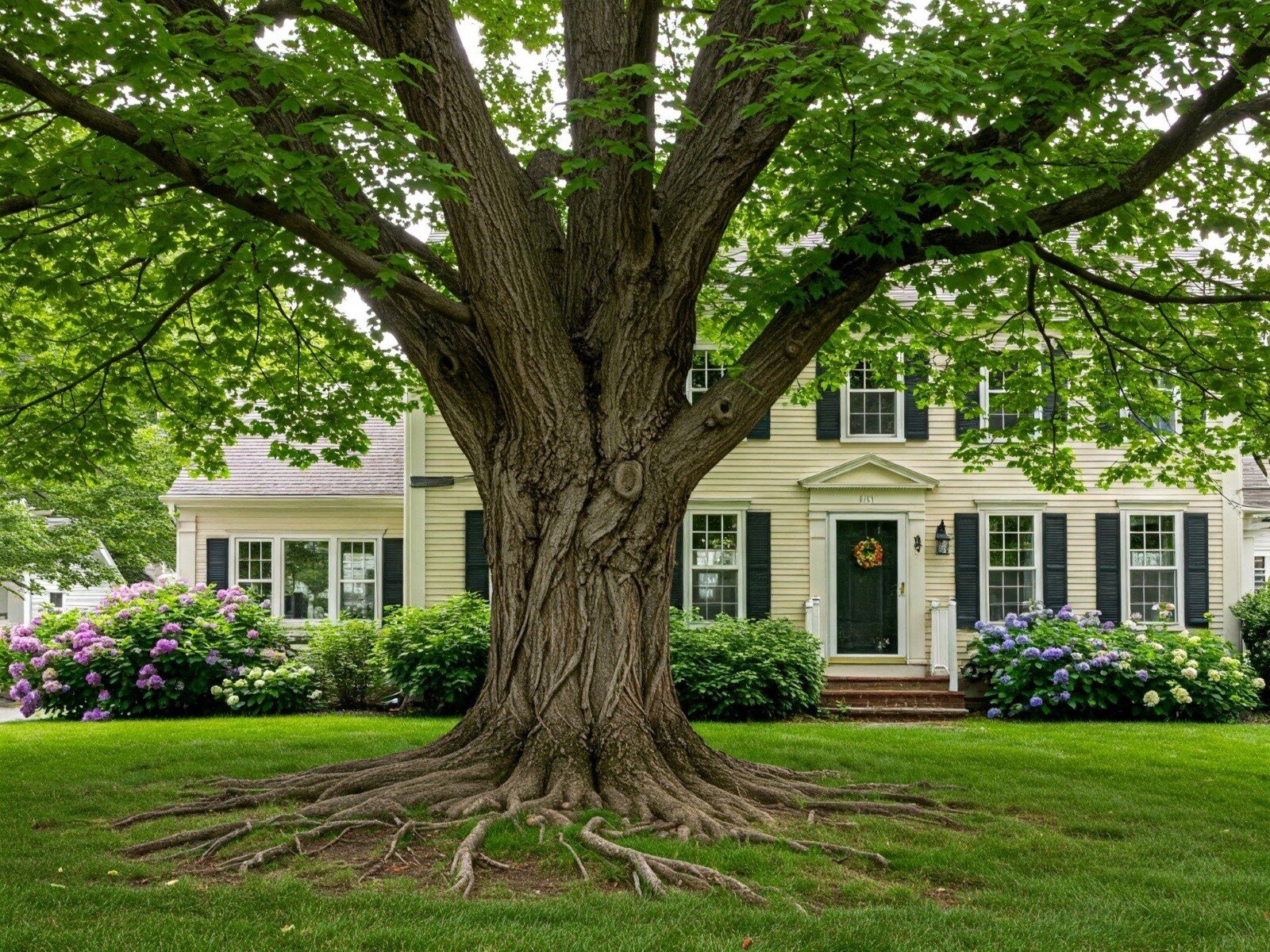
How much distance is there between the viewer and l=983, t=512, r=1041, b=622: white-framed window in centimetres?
1617

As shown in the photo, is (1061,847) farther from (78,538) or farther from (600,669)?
(78,538)

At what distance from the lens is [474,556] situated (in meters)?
16.3

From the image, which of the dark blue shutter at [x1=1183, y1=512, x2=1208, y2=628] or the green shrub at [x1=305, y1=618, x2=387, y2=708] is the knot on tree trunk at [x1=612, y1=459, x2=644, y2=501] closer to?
the green shrub at [x1=305, y1=618, x2=387, y2=708]

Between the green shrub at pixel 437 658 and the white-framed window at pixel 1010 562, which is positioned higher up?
the white-framed window at pixel 1010 562

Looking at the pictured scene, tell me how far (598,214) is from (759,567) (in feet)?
31.8

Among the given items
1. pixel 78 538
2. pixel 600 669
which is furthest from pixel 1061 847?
pixel 78 538

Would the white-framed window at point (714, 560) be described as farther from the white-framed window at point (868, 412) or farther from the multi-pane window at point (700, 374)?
the white-framed window at point (868, 412)

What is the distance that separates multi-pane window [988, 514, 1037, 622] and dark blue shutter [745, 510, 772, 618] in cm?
329

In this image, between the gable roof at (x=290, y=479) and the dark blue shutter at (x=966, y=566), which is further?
the gable roof at (x=290, y=479)

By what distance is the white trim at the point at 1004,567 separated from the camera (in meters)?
16.1

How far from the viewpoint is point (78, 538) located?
2459cm

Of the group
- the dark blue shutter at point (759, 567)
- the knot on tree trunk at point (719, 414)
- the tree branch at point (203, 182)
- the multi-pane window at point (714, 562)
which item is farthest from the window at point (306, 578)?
the knot on tree trunk at point (719, 414)

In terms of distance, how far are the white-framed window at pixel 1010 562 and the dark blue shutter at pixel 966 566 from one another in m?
0.15

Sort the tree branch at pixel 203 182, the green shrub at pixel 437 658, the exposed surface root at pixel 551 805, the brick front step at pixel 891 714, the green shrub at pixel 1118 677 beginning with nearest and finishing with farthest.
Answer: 1. the tree branch at pixel 203 182
2. the exposed surface root at pixel 551 805
3. the green shrub at pixel 437 658
4. the green shrub at pixel 1118 677
5. the brick front step at pixel 891 714
